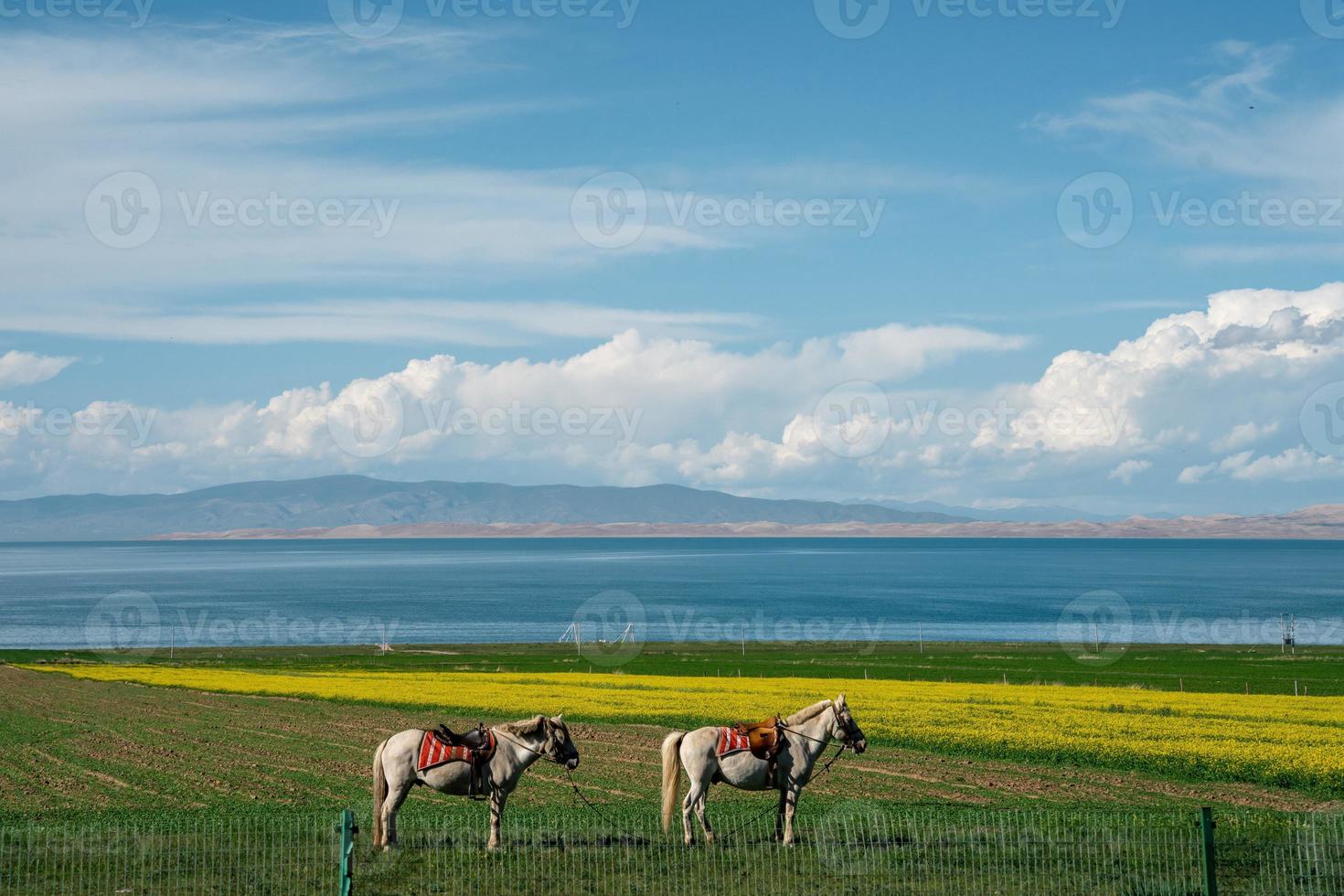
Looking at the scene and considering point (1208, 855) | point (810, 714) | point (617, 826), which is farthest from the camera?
point (617, 826)

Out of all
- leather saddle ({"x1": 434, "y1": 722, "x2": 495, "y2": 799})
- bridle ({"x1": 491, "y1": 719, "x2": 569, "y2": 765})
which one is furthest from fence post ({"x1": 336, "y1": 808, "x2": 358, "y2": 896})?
bridle ({"x1": 491, "y1": 719, "x2": 569, "y2": 765})

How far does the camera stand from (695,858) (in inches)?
744

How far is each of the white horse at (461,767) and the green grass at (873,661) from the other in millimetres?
53752

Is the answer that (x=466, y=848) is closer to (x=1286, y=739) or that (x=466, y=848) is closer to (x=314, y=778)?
(x=314, y=778)

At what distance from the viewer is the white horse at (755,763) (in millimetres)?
19766

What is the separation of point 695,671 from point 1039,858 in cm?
6047

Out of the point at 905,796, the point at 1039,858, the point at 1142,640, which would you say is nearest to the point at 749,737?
the point at 1039,858

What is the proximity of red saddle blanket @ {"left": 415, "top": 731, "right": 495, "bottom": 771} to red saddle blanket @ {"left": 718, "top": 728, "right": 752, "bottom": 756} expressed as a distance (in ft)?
13.4

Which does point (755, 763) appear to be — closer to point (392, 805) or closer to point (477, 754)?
point (477, 754)

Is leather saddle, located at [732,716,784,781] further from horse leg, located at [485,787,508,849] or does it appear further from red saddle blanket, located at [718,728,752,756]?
horse leg, located at [485,787,508,849]

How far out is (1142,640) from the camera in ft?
377

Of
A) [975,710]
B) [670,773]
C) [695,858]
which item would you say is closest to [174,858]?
[670,773]

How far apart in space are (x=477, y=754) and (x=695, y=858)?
4.13 metres

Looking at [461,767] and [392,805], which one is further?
[461,767]
